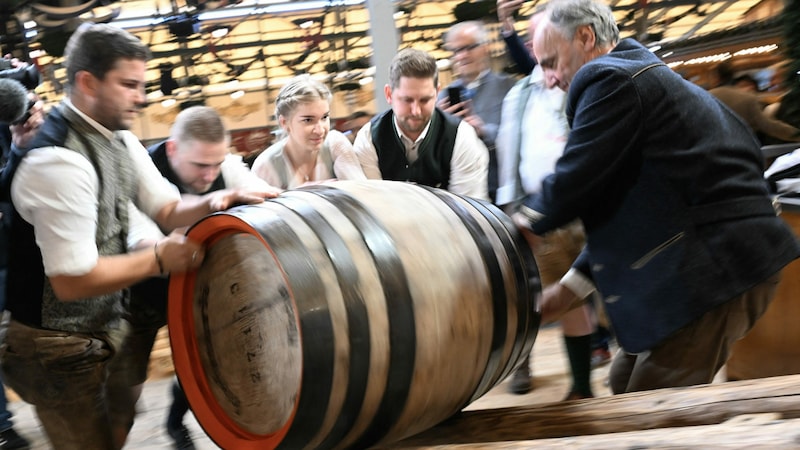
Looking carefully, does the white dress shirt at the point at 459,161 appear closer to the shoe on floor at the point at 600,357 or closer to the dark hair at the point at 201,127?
the dark hair at the point at 201,127

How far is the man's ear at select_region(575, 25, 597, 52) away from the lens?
1.92 metres

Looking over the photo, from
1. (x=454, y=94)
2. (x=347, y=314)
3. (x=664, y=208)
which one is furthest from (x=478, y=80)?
(x=347, y=314)

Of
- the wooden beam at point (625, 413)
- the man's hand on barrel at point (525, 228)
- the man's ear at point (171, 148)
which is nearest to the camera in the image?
the wooden beam at point (625, 413)

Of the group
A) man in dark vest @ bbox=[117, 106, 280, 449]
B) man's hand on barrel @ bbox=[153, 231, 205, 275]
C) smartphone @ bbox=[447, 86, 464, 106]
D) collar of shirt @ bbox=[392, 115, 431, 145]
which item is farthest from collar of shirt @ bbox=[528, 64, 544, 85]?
man's hand on barrel @ bbox=[153, 231, 205, 275]

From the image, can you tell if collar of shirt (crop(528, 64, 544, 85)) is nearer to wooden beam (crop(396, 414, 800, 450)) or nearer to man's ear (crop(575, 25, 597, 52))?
man's ear (crop(575, 25, 597, 52))

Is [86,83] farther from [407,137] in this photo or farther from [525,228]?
[407,137]

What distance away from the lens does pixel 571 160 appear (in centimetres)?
178

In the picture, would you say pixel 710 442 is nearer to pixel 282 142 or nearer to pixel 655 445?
pixel 655 445

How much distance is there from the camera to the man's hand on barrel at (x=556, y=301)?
6.57ft

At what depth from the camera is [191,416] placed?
343cm

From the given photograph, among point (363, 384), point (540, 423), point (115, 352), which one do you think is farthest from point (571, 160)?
point (115, 352)

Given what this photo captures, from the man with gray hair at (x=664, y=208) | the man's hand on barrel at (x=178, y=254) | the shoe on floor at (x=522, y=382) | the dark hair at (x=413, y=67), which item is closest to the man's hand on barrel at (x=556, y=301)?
the man with gray hair at (x=664, y=208)

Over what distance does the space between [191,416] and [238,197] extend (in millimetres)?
2012

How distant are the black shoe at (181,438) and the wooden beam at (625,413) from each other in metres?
1.47
